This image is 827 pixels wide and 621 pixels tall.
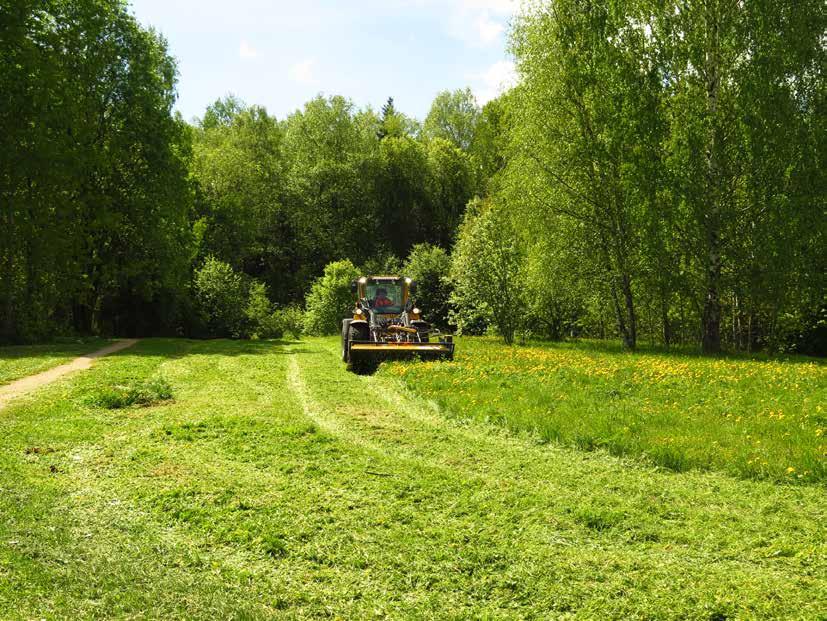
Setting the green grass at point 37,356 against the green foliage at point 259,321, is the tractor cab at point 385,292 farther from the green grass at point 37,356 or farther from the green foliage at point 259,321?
the green foliage at point 259,321

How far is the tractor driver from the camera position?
20.4 metres

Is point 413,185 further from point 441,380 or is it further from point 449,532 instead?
point 449,532

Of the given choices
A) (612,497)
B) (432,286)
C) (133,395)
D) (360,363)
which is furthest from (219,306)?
(612,497)

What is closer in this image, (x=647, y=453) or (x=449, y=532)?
(x=449, y=532)

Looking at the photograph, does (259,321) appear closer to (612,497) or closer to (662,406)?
(662,406)

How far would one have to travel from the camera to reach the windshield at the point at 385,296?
20.4 meters

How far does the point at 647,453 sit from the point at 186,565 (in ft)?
18.8

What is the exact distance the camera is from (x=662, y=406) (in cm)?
1064

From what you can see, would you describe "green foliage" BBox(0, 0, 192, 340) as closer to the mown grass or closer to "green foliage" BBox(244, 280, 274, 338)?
"green foliage" BBox(244, 280, 274, 338)

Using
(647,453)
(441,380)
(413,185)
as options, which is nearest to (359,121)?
(413,185)

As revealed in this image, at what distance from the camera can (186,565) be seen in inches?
197

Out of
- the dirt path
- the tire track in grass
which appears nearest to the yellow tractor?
the tire track in grass

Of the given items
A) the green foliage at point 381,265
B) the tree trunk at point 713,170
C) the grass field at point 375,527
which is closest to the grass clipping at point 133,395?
the grass field at point 375,527

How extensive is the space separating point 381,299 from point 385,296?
18 centimetres
